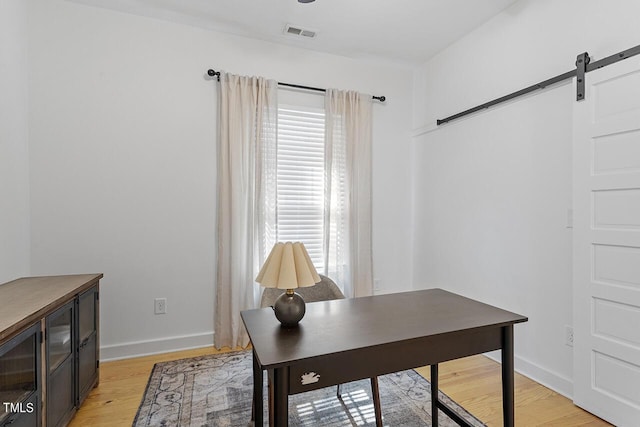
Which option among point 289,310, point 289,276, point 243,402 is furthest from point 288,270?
point 243,402

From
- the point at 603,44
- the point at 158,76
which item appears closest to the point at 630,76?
the point at 603,44

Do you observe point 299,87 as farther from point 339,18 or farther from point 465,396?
point 465,396

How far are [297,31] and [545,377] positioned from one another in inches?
134

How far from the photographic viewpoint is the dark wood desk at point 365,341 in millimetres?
1138

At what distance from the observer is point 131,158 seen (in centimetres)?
270

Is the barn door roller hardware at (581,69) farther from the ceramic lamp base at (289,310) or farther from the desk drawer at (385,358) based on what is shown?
the ceramic lamp base at (289,310)

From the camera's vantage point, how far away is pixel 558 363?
2236 mm

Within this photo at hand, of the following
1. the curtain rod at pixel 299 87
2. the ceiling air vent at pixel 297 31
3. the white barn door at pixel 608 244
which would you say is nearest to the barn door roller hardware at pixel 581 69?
the white barn door at pixel 608 244

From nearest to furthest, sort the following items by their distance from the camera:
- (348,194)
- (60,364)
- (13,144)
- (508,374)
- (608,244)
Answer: (508,374) < (60,364) < (608,244) < (13,144) < (348,194)

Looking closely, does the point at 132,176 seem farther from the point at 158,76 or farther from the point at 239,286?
the point at 239,286

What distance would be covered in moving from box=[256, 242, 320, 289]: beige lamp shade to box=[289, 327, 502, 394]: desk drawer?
0.31 m

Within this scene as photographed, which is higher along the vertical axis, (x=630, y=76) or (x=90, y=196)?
(x=630, y=76)

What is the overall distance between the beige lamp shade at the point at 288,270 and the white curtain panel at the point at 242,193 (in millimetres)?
1609

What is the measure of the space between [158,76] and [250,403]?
104 inches
